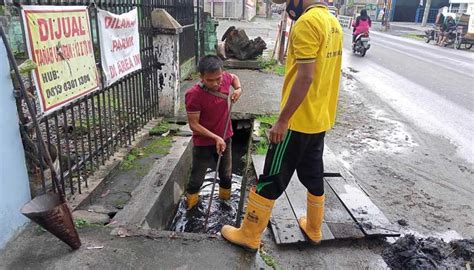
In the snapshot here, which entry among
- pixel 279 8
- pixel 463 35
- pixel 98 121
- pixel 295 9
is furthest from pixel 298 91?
pixel 279 8

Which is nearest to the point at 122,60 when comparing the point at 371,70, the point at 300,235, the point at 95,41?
the point at 95,41

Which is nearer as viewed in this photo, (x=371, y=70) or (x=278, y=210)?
(x=278, y=210)

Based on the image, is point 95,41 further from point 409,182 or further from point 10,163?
point 409,182

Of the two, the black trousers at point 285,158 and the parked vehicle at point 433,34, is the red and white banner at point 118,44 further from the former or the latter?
the parked vehicle at point 433,34

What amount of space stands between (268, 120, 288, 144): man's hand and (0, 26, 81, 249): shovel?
4.95 feet

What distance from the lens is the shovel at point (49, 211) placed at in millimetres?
2498

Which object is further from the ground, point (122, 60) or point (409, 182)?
point (122, 60)

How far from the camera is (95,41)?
13.1ft

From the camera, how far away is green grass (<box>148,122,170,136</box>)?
17.7 feet

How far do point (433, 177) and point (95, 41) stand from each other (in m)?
4.33

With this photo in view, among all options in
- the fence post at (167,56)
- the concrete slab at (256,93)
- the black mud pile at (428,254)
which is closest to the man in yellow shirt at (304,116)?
the black mud pile at (428,254)

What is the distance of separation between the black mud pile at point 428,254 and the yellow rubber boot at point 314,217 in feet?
1.83

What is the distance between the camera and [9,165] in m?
2.72

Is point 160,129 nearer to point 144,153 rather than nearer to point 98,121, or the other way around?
point 144,153
